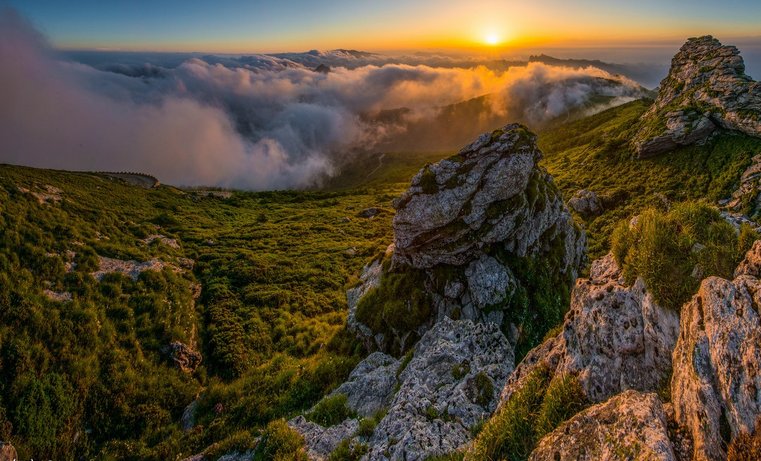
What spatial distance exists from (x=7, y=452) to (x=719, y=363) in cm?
2536

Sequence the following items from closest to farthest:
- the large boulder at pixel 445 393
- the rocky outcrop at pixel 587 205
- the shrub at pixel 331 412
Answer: the large boulder at pixel 445 393 < the shrub at pixel 331 412 < the rocky outcrop at pixel 587 205

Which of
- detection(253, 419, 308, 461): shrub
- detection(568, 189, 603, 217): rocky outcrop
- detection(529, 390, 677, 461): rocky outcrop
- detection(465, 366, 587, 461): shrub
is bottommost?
detection(253, 419, 308, 461): shrub

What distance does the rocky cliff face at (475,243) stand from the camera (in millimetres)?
24609

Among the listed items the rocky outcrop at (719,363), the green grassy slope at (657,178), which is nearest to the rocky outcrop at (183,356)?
the rocky outcrop at (719,363)

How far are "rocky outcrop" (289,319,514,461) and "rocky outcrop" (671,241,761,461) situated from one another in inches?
236

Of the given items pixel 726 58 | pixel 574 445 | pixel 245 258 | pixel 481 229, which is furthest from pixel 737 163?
pixel 245 258

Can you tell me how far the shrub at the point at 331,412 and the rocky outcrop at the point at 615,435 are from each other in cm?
1070

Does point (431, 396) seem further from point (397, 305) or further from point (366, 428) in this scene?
point (397, 305)

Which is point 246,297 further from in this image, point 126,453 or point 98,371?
point 126,453

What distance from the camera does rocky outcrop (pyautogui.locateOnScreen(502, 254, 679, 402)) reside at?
734 centimetres

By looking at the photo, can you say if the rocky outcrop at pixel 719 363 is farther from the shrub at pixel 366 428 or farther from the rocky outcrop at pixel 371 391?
the rocky outcrop at pixel 371 391

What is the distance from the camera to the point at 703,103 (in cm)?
6700

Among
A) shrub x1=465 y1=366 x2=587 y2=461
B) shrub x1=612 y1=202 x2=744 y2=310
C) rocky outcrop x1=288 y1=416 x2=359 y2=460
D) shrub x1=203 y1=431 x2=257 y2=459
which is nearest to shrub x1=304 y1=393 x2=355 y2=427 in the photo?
rocky outcrop x1=288 y1=416 x2=359 y2=460

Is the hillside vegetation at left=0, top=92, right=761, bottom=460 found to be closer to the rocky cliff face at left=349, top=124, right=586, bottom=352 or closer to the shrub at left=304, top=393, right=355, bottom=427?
the shrub at left=304, top=393, right=355, bottom=427
